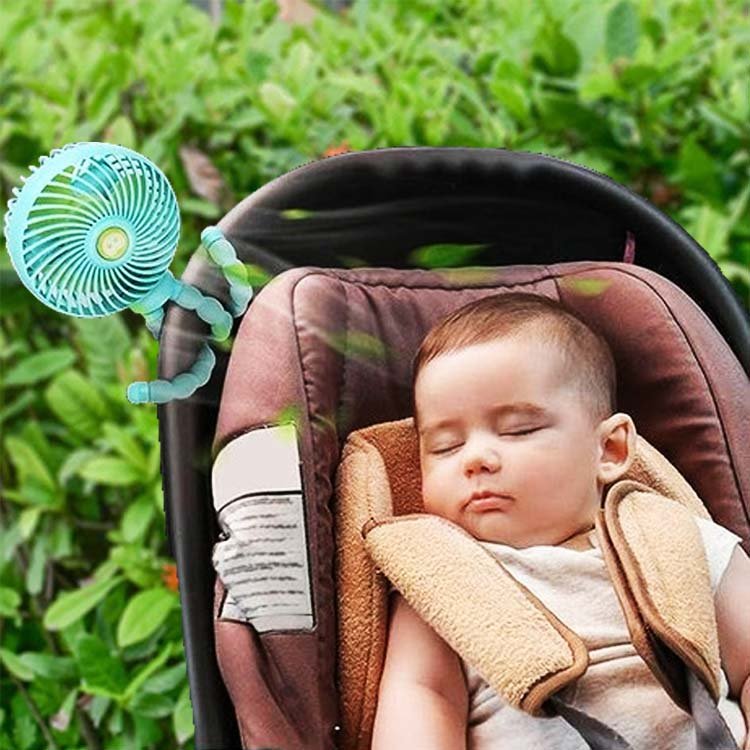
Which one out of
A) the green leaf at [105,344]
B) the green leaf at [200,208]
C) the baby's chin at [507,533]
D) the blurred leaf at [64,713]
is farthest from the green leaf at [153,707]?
the baby's chin at [507,533]

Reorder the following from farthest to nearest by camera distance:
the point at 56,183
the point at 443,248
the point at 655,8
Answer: the point at 655,8 → the point at 443,248 → the point at 56,183

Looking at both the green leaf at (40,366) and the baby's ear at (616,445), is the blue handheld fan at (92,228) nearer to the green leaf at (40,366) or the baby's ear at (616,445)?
the baby's ear at (616,445)

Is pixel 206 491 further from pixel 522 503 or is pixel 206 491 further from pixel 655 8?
pixel 655 8

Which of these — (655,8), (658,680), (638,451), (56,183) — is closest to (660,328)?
(638,451)

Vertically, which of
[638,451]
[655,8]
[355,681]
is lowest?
[355,681]

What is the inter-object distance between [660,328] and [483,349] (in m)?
0.24

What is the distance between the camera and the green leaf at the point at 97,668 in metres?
2.22

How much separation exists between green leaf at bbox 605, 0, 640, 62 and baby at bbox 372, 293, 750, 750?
3.54ft

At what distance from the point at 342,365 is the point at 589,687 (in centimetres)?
40

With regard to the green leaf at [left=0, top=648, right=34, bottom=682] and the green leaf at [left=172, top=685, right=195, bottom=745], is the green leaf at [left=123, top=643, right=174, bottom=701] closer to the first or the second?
the green leaf at [left=172, top=685, right=195, bottom=745]

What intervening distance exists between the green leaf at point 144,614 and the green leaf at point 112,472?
17 cm

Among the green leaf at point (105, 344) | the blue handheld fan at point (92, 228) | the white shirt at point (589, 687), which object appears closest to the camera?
the blue handheld fan at point (92, 228)

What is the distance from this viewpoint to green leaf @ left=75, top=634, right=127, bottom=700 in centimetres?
222

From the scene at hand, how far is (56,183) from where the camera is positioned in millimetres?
1172
